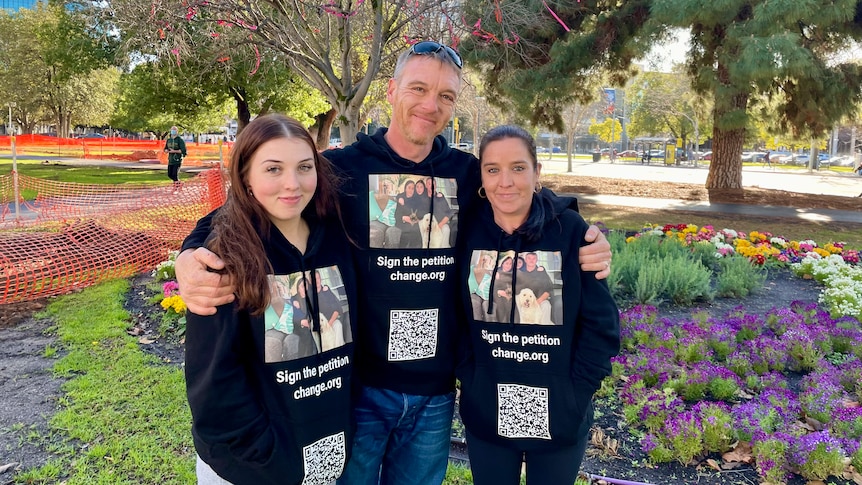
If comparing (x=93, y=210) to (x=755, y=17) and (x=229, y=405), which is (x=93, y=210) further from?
(x=755, y=17)

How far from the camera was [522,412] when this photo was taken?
6.28 ft

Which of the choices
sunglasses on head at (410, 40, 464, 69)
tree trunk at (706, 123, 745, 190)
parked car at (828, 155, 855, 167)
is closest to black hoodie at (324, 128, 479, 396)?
sunglasses on head at (410, 40, 464, 69)

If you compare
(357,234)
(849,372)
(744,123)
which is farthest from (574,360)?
(744,123)

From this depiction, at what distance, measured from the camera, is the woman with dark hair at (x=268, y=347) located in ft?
5.01

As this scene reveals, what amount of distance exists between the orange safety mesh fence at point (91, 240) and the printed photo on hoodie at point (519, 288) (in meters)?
2.79

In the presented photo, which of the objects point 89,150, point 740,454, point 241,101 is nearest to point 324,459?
point 740,454

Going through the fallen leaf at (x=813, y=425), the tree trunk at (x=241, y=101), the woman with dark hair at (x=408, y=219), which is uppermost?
the tree trunk at (x=241, y=101)

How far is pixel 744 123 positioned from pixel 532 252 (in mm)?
11541

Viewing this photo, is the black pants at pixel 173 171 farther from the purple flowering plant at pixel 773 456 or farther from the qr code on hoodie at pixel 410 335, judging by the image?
the purple flowering plant at pixel 773 456

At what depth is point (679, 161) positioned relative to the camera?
172ft

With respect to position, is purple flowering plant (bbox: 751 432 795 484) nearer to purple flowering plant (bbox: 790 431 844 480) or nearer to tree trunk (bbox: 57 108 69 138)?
purple flowering plant (bbox: 790 431 844 480)

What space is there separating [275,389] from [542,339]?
85cm

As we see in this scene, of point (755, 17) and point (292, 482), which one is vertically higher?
point (755, 17)

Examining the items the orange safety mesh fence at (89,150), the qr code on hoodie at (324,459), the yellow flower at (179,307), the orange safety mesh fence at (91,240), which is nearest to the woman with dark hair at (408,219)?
the qr code on hoodie at (324,459)
